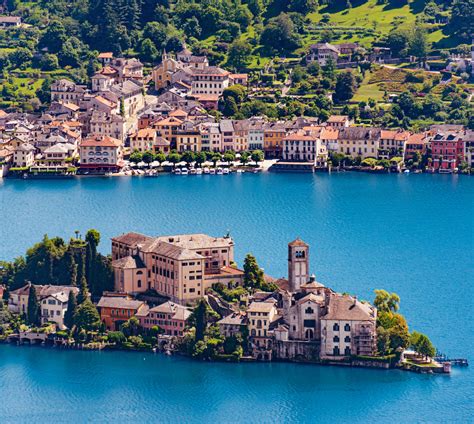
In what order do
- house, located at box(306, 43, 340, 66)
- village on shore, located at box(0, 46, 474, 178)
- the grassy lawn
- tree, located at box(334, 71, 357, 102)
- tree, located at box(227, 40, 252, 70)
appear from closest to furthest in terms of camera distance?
village on shore, located at box(0, 46, 474, 178) < tree, located at box(334, 71, 357, 102) < house, located at box(306, 43, 340, 66) < tree, located at box(227, 40, 252, 70) < the grassy lawn

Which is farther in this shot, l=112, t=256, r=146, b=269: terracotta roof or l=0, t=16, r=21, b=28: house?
l=0, t=16, r=21, b=28: house

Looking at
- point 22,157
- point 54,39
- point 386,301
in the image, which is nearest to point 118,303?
point 386,301

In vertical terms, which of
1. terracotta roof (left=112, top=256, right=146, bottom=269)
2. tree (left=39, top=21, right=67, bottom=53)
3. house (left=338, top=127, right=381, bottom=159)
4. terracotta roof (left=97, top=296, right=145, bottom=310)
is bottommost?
terracotta roof (left=97, top=296, right=145, bottom=310)

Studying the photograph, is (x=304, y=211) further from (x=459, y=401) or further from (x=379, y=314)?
(x=459, y=401)

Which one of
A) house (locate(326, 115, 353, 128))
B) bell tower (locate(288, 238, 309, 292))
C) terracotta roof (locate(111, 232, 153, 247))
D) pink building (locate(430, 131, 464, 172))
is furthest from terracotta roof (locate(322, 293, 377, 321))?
house (locate(326, 115, 353, 128))

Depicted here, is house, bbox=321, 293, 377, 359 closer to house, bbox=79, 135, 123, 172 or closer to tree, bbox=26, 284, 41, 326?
tree, bbox=26, 284, 41, 326
